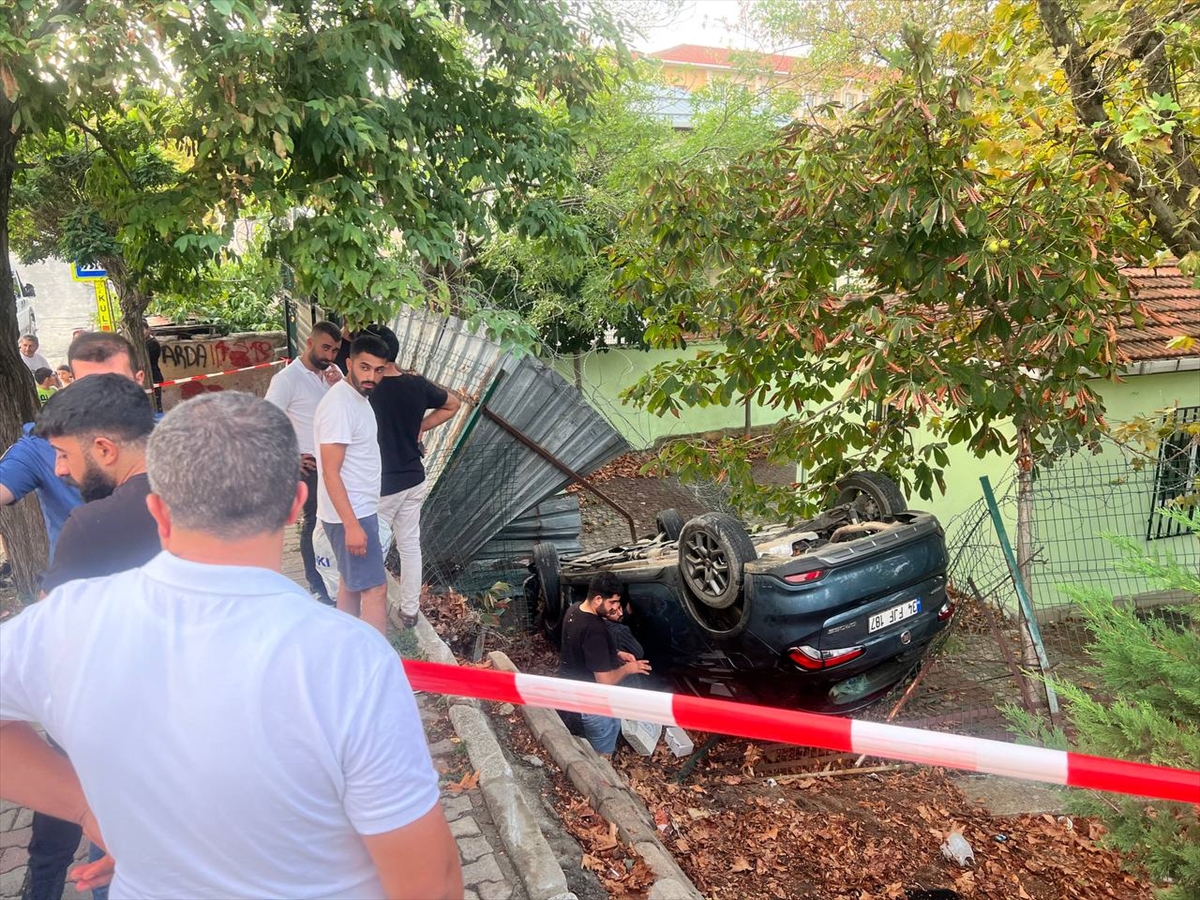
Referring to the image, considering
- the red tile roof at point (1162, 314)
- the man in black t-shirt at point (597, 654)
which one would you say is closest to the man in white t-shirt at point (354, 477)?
the man in black t-shirt at point (597, 654)

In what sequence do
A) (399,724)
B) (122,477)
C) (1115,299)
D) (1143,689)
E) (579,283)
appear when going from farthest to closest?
1. (579,283)
2. (1115,299)
3. (1143,689)
4. (122,477)
5. (399,724)

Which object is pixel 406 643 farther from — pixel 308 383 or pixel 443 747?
pixel 308 383

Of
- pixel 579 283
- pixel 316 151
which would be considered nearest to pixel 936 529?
pixel 316 151

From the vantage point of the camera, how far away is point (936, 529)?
521cm

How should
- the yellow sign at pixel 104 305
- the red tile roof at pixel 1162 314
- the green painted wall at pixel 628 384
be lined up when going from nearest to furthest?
the red tile roof at pixel 1162 314 → the yellow sign at pixel 104 305 → the green painted wall at pixel 628 384

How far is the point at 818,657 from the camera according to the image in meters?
4.70

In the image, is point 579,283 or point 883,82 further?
point 579,283

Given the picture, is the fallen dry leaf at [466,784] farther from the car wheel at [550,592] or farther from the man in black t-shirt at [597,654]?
the car wheel at [550,592]

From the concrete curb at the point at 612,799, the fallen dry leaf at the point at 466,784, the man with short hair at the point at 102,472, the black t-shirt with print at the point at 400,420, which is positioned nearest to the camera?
the man with short hair at the point at 102,472

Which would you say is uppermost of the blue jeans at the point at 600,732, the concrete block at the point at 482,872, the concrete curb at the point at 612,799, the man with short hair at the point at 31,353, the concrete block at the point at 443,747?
the man with short hair at the point at 31,353

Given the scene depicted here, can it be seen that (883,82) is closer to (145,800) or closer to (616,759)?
(616,759)

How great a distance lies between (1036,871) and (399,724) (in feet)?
14.0

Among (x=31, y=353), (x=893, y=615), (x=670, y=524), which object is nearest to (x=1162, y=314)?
(x=670, y=524)

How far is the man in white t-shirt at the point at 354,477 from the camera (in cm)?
438
